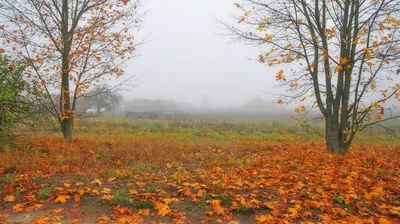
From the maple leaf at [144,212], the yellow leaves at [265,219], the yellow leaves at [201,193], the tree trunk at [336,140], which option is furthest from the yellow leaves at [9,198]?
the tree trunk at [336,140]

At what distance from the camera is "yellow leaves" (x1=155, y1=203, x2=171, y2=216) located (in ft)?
15.1

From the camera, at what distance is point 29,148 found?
346 inches

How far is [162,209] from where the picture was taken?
4.66 m

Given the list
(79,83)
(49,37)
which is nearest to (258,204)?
(79,83)

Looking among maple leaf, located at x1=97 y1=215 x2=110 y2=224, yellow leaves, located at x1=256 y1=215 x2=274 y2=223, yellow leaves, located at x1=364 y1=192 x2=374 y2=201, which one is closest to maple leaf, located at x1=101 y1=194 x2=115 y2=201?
maple leaf, located at x1=97 y1=215 x2=110 y2=224

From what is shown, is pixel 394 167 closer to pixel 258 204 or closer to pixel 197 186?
pixel 258 204

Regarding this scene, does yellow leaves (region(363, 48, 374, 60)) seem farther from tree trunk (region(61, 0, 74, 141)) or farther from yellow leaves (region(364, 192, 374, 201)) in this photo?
tree trunk (region(61, 0, 74, 141))

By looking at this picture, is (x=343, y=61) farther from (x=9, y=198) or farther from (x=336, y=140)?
(x=9, y=198)

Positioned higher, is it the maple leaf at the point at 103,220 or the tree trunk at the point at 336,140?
the tree trunk at the point at 336,140

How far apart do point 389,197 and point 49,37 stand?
437 inches

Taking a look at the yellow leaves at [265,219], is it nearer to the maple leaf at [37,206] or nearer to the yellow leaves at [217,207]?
the yellow leaves at [217,207]

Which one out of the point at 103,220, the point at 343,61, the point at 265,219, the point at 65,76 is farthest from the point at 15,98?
the point at 343,61

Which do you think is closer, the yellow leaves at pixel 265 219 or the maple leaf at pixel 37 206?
the yellow leaves at pixel 265 219

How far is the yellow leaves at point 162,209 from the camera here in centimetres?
460
